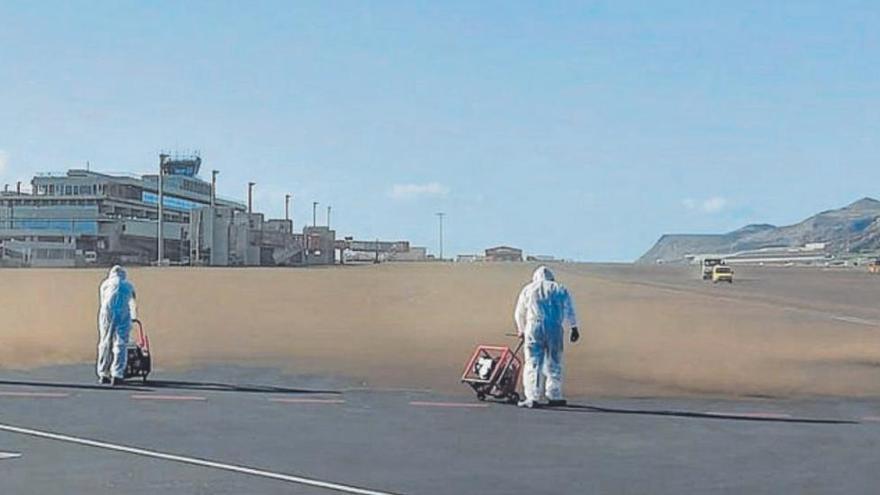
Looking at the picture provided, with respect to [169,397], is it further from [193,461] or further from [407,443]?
[193,461]

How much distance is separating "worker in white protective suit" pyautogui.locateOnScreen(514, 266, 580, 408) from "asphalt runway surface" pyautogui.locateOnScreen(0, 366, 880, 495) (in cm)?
39

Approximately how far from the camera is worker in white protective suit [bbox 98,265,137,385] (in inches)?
667

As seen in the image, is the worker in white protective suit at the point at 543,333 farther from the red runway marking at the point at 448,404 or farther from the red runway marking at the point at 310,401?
the red runway marking at the point at 310,401

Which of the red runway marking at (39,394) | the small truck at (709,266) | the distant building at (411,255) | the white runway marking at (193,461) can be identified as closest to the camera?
the white runway marking at (193,461)

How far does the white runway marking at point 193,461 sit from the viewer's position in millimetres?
9586

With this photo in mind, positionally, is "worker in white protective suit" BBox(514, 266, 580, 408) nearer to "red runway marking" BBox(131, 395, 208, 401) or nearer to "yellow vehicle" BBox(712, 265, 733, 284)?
"red runway marking" BBox(131, 395, 208, 401)

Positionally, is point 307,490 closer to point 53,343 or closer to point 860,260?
point 53,343

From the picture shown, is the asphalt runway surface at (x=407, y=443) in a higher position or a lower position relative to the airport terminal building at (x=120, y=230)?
lower

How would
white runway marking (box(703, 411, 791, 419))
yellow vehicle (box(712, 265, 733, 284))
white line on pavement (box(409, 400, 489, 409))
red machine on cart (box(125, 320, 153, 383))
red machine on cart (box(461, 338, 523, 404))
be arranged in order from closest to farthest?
white runway marking (box(703, 411, 791, 419)), white line on pavement (box(409, 400, 489, 409)), red machine on cart (box(461, 338, 523, 404)), red machine on cart (box(125, 320, 153, 383)), yellow vehicle (box(712, 265, 733, 284))

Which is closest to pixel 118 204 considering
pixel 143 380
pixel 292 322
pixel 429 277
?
pixel 429 277

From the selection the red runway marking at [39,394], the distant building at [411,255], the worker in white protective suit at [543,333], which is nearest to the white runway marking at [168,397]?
the red runway marking at [39,394]

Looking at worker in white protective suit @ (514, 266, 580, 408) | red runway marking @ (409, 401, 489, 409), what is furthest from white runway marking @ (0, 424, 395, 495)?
worker in white protective suit @ (514, 266, 580, 408)

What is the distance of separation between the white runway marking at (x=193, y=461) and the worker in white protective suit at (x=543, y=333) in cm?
537

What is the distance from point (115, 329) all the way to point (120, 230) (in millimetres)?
87388
